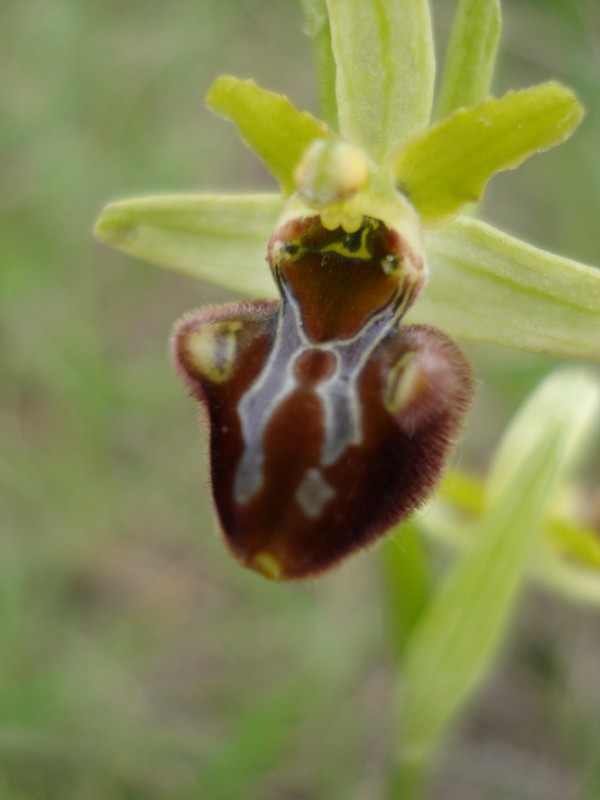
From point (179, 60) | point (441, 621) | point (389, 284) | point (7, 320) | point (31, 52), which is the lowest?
point (441, 621)

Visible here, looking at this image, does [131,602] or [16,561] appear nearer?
[16,561]

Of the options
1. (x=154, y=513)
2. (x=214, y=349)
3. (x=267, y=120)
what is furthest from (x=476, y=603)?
(x=154, y=513)

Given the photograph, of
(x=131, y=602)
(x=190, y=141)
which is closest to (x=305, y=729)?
(x=131, y=602)

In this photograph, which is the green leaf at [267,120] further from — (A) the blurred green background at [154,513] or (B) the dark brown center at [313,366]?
(A) the blurred green background at [154,513]

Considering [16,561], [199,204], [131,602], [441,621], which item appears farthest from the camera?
[131,602]

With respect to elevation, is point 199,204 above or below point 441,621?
above

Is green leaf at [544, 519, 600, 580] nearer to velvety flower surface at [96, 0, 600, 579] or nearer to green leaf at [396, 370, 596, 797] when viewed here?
green leaf at [396, 370, 596, 797]

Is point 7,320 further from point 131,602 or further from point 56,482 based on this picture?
point 131,602
